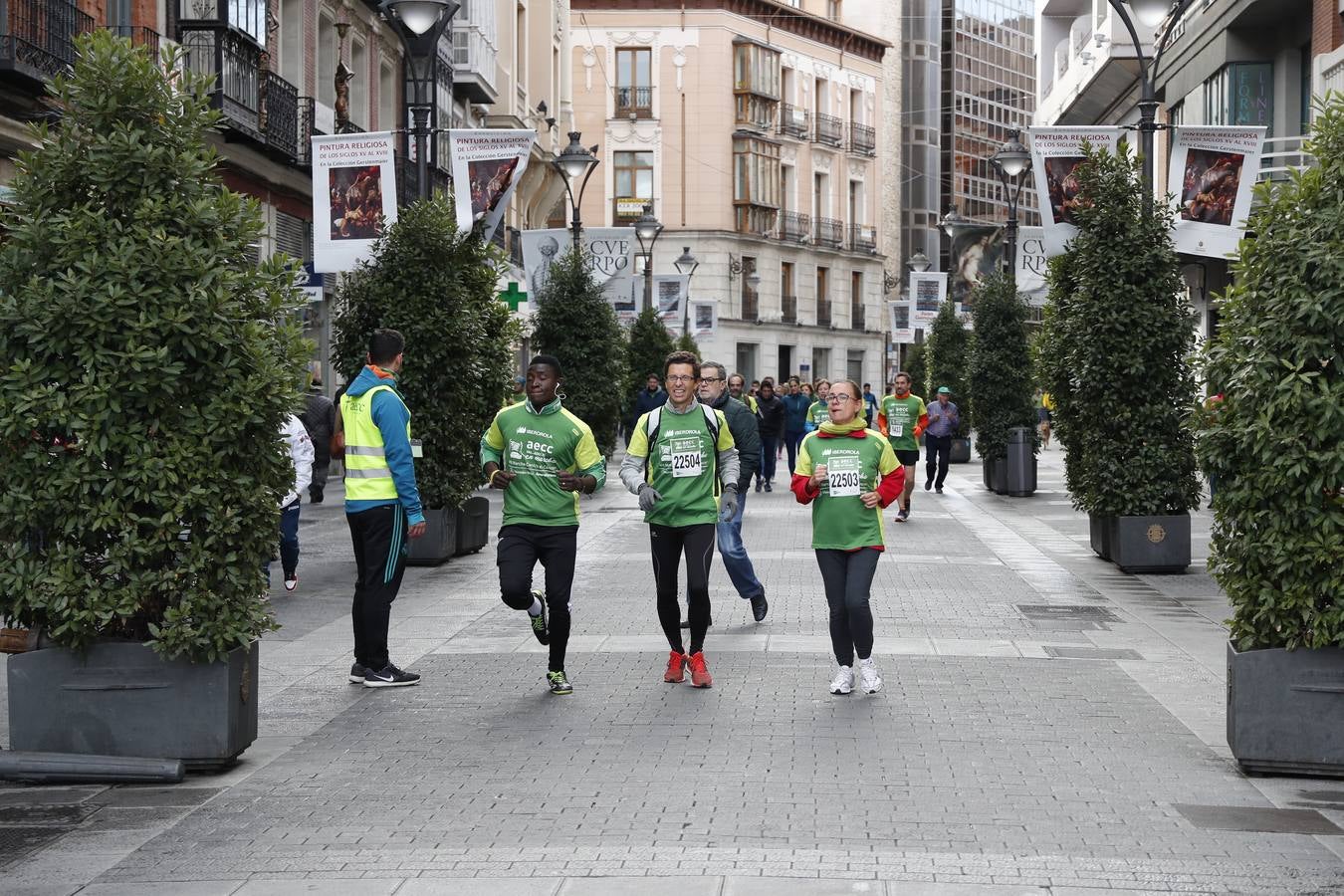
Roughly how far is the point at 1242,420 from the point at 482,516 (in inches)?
460

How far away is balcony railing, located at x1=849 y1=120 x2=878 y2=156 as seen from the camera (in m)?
79.2

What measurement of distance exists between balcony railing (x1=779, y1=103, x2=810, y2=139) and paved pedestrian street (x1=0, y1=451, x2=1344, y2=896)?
62810 millimetres

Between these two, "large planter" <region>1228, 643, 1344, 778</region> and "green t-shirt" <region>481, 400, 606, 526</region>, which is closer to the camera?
"large planter" <region>1228, 643, 1344, 778</region>

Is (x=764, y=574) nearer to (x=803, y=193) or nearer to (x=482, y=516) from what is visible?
(x=482, y=516)

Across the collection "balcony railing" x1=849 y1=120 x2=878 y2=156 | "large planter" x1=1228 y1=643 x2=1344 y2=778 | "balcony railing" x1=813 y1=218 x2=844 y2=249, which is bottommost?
"large planter" x1=1228 y1=643 x2=1344 y2=778

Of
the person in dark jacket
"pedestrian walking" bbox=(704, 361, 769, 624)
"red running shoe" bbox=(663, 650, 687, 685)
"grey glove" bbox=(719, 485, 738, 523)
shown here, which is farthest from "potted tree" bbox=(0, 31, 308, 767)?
the person in dark jacket

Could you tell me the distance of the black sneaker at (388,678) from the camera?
1008 cm

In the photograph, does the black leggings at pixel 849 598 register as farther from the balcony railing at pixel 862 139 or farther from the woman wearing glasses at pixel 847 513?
the balcony railing at pixel 862 139

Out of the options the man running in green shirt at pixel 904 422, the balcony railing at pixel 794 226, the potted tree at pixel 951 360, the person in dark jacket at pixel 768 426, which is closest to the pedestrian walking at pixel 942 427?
the person in dark jacket at pixel 768 426

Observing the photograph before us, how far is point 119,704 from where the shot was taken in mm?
7746

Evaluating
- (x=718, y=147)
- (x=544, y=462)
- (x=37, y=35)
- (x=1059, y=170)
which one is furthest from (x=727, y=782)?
(x=718, y=147)

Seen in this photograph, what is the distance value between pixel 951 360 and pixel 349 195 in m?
26.7

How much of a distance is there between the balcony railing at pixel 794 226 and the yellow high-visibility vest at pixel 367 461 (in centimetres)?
6475

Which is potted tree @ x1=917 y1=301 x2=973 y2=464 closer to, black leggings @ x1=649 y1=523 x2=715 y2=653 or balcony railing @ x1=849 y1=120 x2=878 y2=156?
black leggings @ x1=649 y1=523 x2=715 y2=653
